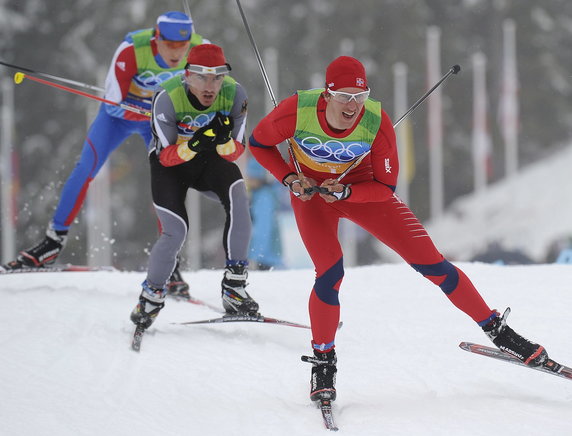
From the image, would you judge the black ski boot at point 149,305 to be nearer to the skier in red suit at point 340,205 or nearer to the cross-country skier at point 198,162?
the cross-country skier at point 198,162

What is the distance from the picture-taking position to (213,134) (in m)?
5.80

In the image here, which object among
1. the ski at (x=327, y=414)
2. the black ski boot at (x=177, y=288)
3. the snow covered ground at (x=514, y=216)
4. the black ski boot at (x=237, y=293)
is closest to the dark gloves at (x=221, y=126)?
the black ski boot at (x=237, y=293)

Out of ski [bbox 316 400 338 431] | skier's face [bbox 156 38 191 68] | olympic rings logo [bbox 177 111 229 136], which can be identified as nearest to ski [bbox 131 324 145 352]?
olympic rings logo [bbox 177 111 229 136]

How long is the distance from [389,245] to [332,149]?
54 cm

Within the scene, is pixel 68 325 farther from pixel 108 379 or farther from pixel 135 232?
pixel 135 232

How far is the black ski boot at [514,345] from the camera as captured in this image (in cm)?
480

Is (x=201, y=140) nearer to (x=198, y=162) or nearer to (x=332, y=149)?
(x=198, y=162)

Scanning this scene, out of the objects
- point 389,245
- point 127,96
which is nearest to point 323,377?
point 389,245

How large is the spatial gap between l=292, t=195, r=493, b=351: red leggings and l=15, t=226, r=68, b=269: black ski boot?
2.98 m

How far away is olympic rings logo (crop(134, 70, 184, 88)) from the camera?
688cm

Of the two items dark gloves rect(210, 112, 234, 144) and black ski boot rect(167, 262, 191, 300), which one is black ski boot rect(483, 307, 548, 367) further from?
black ski boot rect(167, 262, 191, 300)

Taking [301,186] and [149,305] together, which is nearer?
[301,186]

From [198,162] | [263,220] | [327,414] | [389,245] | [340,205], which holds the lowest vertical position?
[263,220]

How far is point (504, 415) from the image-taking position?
15.1ft
